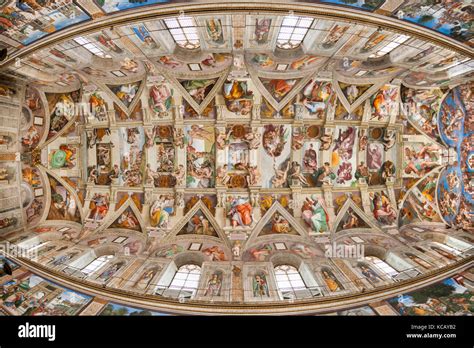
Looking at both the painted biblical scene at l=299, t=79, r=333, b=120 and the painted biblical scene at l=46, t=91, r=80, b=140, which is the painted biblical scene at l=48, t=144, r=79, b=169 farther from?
the painted biblical scene at l=299, t=79, r=333, b=120

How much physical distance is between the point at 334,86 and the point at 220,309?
423 inches

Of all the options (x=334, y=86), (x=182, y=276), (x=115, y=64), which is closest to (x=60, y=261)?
(x=182, y=276)

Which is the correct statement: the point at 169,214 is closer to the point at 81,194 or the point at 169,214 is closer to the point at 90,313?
the point at 81,194

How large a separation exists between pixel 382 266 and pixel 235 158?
26.1 ft

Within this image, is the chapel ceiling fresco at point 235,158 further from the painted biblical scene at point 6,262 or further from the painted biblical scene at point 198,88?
the painted biblical scene at point 6,262

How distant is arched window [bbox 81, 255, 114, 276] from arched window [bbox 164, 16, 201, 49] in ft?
30.7

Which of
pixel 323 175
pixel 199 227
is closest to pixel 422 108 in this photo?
pixel 323 175

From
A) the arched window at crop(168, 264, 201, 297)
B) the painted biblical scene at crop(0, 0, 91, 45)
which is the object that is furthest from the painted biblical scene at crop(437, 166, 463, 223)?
the painted biblical scene at crop(0, 0, 91, 45)

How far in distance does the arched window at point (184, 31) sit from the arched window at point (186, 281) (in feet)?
29.9

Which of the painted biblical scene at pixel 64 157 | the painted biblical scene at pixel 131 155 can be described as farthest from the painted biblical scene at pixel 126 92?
the painted biblical scene at pixel 64 157

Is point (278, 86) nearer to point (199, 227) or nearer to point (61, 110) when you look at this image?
point (199, 227)

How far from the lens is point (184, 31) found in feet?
37.0

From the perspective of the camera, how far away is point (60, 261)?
11.9 meters

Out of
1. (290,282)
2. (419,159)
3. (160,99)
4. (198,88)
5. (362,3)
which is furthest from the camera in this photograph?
(419,159)
